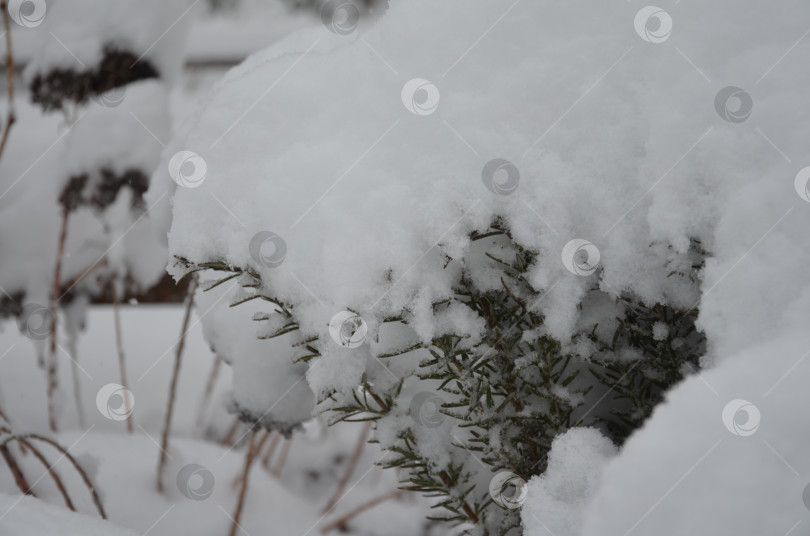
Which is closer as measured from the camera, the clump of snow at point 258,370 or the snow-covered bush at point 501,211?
the snow-covered bush at point 501,211

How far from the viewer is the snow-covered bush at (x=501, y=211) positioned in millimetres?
460

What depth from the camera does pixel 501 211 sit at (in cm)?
47

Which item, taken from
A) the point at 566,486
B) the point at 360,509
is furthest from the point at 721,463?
the point at 360,509

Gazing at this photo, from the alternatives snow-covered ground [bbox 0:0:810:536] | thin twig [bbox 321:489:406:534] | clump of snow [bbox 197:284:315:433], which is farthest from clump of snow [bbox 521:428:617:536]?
thin twig [bbox 321:489:406:534]

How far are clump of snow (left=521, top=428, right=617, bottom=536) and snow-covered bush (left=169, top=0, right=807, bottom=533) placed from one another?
2.2 inches

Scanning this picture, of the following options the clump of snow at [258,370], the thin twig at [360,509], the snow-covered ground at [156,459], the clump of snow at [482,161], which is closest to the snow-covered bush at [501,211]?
the clump of snow at [482,161]

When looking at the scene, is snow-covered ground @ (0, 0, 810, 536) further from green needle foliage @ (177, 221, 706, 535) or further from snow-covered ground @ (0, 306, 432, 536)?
snow-covered ground @ (0, 306, 432, 536)

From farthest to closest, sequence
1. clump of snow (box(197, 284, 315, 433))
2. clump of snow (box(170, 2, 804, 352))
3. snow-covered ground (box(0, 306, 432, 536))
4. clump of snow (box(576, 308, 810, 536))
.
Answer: snow-covered ground (box(0, 306, 432, 536))
clump of snow (box(197, 284, 315, 433))
clump of snow (box(170, 2, 804, 352))
clump of snow (box(576, 308, 810, 536))

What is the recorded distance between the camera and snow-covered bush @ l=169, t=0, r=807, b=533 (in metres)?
0.46

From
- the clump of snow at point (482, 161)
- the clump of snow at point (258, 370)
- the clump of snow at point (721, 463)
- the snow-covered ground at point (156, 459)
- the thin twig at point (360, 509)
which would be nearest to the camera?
the clump of snow at point (721, 463)

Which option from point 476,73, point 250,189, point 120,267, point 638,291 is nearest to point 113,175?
point 120,267

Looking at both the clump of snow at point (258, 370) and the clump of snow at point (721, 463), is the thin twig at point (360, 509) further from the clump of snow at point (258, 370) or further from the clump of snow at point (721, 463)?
the clump of snow at point (721, 463)

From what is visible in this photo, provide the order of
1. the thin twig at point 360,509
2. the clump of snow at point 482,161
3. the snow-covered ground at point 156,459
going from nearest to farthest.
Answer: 1. the clump of snow at point 482,161
2. the snow-covered ground at point 156,459
3. the thin twig at point 360,509

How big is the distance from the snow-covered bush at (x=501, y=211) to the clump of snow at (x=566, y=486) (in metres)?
0.06
